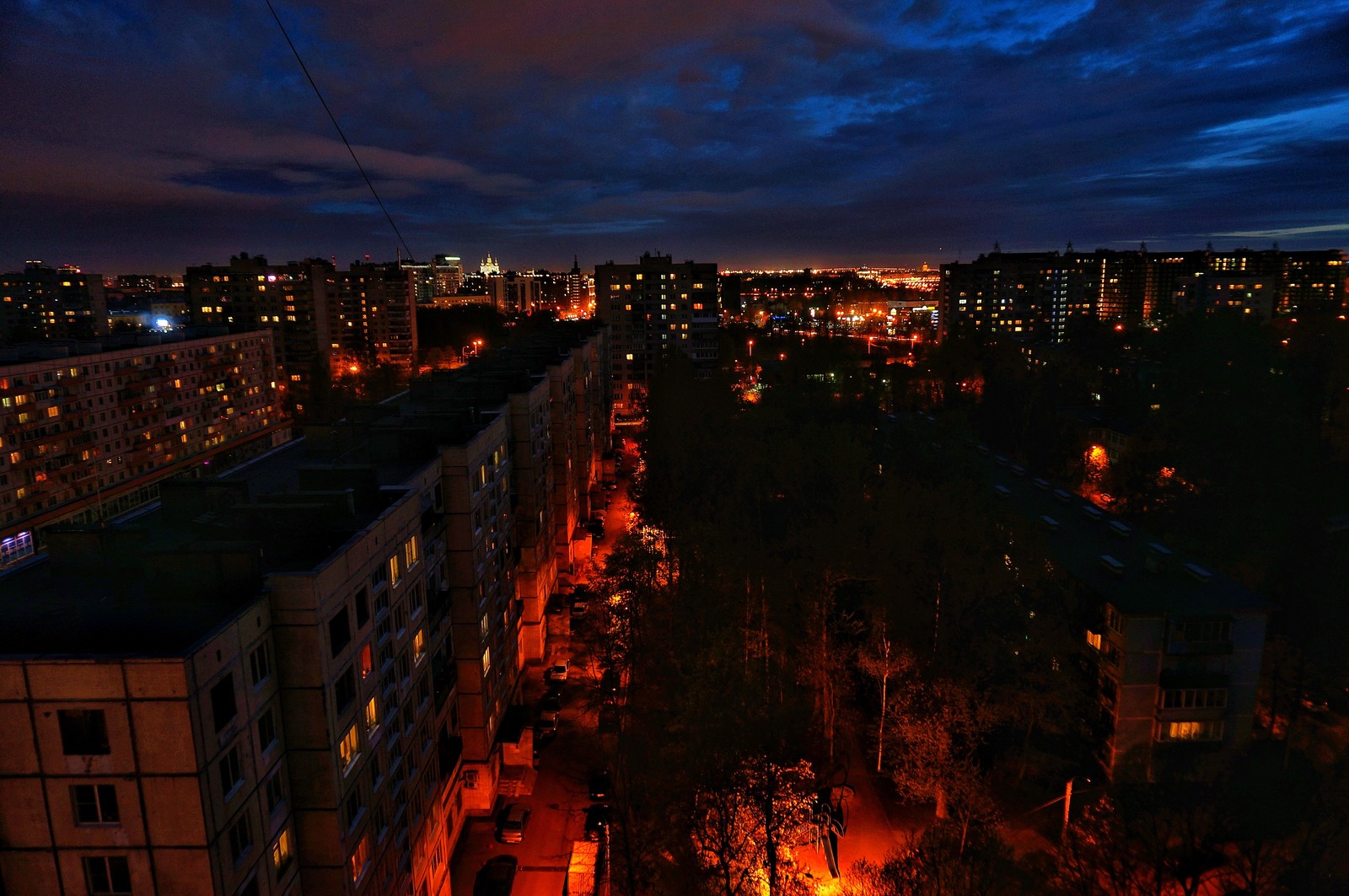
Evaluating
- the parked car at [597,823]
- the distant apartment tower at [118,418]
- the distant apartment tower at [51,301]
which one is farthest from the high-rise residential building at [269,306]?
the parked car at [597,823]

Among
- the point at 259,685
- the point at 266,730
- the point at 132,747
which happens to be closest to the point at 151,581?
the point at 259,685

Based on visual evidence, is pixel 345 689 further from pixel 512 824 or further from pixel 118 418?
pixel 118 418

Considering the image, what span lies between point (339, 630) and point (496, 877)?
27.6 feet

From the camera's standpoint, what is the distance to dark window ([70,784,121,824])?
930 cm

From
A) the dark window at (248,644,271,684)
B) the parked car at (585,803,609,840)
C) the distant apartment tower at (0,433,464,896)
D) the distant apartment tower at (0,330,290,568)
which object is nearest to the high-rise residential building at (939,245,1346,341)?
the distant apartment tower at (0,330,290,568)

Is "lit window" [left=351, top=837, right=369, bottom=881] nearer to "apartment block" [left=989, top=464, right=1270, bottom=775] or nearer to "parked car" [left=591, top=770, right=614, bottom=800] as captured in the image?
"parked car" [left=591, top=770, right=614, bottom=800]

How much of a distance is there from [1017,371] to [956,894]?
52.3 metres

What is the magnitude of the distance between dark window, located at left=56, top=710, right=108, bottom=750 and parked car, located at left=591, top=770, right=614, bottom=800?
12777 millimetres

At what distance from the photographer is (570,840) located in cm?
1892

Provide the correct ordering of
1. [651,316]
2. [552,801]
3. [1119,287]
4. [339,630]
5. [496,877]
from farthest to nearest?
[1119,287], [651,316], [552,801], [496,877], [339,630]

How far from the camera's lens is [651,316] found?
230 feet

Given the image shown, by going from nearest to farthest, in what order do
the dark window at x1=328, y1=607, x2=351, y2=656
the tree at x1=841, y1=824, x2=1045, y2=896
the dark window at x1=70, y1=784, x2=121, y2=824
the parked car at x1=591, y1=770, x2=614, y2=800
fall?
1. the dark window at x1=70, y1=784, x2=121, y2=824
2. the dark window at x1=328, y1=607, x2=351, y2=656
3. the tree at x1=841, y1=824, x2=1045, y2=896
4. the parked car at x1=591, y1=770, x2=614, y2=800

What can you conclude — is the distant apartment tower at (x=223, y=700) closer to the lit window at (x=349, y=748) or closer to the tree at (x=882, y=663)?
the lit window at (x=349, y=748)

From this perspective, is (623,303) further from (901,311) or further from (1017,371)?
(901,311)
